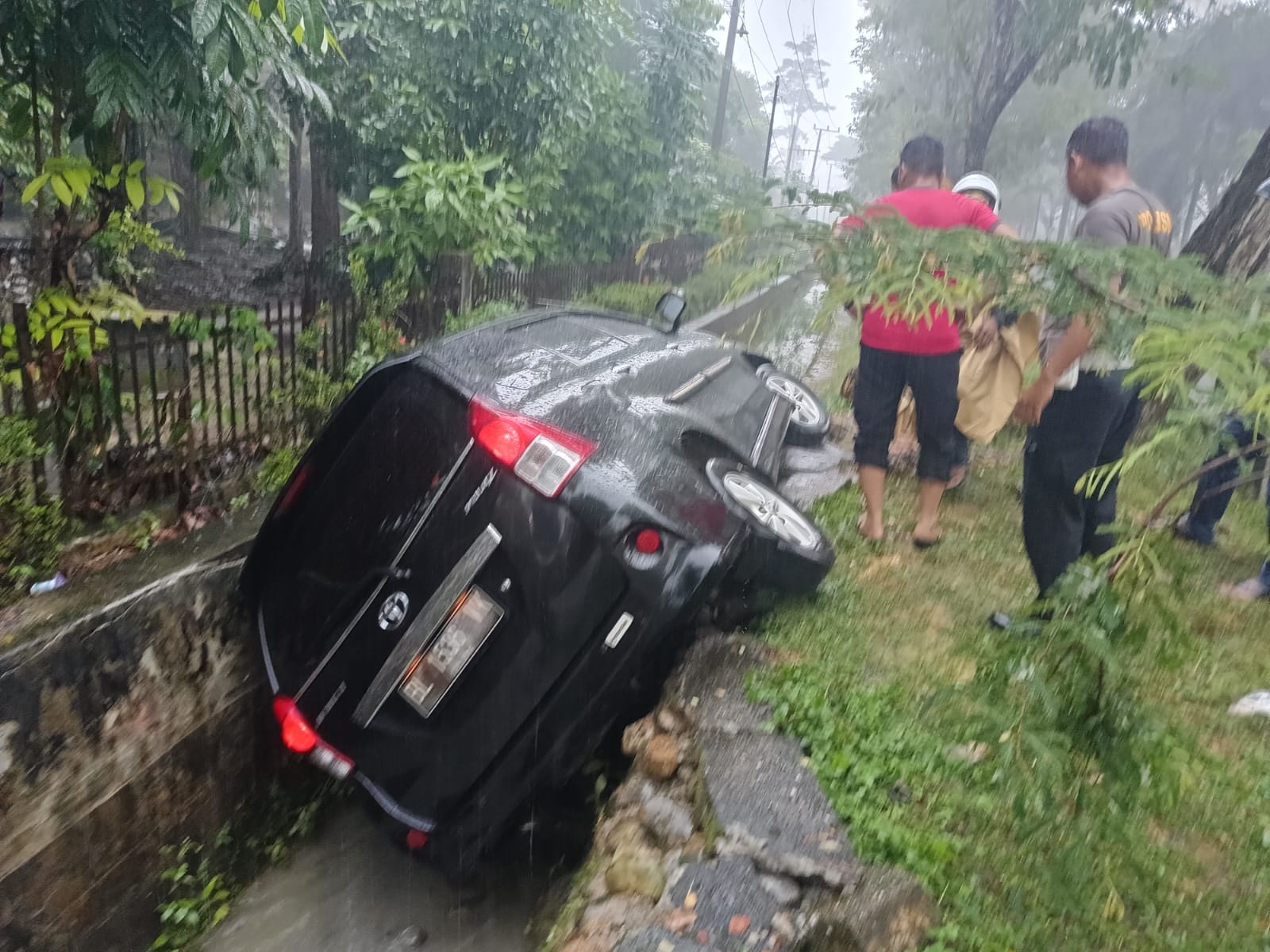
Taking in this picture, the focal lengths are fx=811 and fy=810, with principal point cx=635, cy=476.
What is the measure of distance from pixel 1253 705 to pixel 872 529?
1.61 m

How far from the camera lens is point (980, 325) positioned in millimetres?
3236

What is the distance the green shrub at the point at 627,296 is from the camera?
841 cm

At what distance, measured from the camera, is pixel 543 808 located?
2.45 m

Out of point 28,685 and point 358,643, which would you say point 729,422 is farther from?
point 28,685

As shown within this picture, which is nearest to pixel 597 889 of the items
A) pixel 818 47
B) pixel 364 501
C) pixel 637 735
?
pixel 637 735

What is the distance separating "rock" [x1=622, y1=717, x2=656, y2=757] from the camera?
2.54 meters

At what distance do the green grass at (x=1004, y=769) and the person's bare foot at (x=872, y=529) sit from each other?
0.74ft

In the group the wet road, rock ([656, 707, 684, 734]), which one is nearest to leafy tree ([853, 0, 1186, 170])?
rock ([656, 707, 684, 734])

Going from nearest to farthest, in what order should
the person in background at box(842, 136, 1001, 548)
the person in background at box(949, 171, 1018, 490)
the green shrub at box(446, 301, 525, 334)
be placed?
the person in background at box(842, 136, 1001, 548), the person in background at box(949, 171, 1018, 490), the green shrub at box(446, 301, 525, 334)

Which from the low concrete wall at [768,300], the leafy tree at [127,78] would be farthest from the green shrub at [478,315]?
the low concrete wall at [768,300]

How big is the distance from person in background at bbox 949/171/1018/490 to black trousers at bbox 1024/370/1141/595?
1.43 ft

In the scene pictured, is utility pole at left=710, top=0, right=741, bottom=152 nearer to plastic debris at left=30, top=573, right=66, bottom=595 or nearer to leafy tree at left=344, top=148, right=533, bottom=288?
leafy tree at left=344, top=148, right=533, bottom=288

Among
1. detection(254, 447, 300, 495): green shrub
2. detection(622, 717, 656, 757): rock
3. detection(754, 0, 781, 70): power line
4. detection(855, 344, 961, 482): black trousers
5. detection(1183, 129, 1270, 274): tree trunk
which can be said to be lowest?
detection(622, 717, 656, 757): rock

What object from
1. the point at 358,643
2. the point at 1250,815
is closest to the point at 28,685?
the point at 358,643
